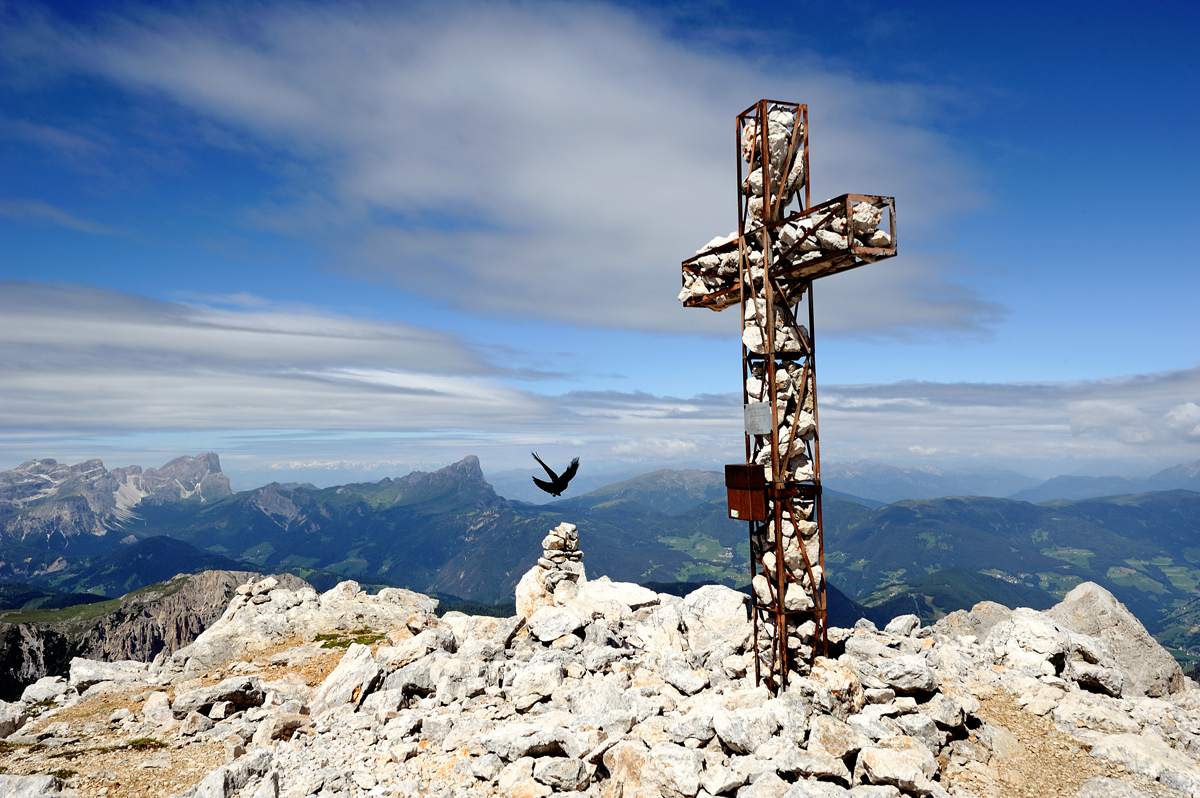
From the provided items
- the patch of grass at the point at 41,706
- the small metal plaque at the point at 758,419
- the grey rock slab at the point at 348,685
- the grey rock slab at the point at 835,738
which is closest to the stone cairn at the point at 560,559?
the grey rock slab at the point at 348,685

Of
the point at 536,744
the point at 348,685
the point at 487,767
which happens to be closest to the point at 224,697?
the point at 348,685

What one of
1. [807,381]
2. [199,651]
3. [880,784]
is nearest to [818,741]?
[880,784]

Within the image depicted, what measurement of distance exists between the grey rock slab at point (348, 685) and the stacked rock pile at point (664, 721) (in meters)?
0.07

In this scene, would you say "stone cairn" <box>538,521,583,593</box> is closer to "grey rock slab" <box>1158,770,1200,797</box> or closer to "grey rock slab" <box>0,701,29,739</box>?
"grey rock slab" <box>0,701,29,739</box>

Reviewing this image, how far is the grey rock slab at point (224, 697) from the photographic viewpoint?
68.8 feet

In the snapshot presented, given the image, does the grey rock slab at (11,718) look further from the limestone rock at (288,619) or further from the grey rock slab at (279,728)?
the grey rock slab at (279,728)

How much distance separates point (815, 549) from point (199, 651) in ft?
114

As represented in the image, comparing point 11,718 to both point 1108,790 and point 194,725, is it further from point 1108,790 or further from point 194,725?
point 1108,790

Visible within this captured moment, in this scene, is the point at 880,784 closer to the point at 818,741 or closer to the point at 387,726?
the point at 818,741

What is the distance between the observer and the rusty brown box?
1727 cm

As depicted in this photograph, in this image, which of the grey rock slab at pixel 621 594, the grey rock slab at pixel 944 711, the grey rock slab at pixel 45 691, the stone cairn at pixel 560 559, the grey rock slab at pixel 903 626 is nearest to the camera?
the grey rock slab at pixel 944 711

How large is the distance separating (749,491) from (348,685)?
15.4 meters

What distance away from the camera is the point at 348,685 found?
20156 mm

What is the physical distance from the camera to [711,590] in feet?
79.8
